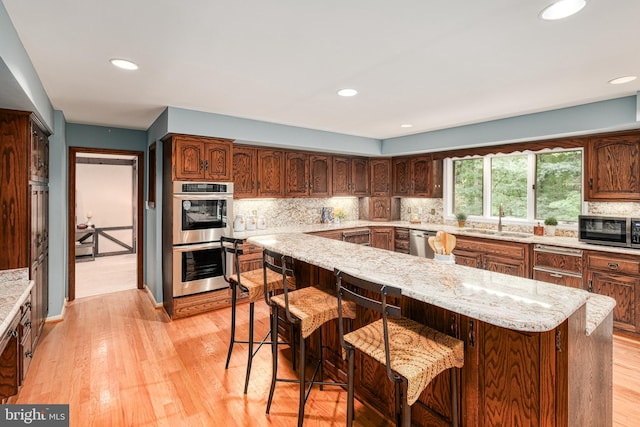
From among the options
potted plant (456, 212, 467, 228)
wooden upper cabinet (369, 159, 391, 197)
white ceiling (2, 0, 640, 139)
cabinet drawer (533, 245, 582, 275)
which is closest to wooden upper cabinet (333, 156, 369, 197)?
wooden upper cabinet (369, 159, 391, 197)

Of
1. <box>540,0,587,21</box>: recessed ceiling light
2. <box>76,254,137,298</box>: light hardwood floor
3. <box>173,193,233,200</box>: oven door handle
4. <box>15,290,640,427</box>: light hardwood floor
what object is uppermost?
<box>540,0,587,21</box>: recessed ceiling light

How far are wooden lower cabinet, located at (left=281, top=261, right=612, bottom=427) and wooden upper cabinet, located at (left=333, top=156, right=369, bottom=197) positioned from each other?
3969mm

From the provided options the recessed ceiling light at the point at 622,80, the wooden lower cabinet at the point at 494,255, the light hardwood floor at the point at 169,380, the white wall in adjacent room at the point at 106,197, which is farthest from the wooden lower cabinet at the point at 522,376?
the white wall in adjacent room at the point at 106,197

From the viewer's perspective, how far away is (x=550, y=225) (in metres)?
4.30

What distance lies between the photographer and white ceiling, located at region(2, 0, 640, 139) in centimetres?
169

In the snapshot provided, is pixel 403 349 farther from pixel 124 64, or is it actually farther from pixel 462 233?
pixel 462 233

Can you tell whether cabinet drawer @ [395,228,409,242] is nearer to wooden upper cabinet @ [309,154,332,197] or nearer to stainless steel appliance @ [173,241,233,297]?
wooden upper cabinet @ [309,154,332,197]

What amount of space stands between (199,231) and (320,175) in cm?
235

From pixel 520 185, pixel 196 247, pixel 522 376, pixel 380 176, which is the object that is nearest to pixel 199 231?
pixel 196 247

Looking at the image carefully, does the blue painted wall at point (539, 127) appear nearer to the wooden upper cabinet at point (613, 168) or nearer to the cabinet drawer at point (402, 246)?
the wooden upper cabinet at point (613, 168)

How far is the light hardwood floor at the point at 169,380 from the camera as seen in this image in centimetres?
218

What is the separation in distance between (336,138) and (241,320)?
10.1 ft

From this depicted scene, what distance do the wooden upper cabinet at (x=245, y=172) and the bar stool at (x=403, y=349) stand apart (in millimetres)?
3247

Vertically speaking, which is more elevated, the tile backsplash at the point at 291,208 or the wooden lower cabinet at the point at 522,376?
the tile backsplash at the point at 291,208
